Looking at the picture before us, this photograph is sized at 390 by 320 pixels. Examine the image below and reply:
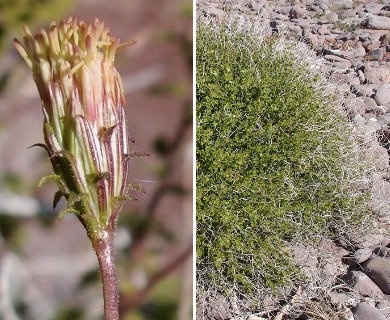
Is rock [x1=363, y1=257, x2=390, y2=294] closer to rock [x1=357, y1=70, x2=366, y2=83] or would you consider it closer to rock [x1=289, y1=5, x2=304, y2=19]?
rock [x1=357, y1=70, x2=366, y2=83]

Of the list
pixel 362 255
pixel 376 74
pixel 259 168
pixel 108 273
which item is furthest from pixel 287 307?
pixel 108 273

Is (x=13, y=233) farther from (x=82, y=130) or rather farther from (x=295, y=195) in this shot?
(x=295, y=195)

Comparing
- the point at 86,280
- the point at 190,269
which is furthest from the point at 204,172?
the point at 86,280

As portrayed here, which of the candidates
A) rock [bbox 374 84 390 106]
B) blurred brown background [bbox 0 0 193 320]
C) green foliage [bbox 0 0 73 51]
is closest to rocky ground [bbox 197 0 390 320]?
rock [bbox 374 84 390 106]

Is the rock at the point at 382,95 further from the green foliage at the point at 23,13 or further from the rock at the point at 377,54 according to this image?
the green foliage at the point at 23,13

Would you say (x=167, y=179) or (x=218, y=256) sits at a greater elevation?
(x=167, y=179)

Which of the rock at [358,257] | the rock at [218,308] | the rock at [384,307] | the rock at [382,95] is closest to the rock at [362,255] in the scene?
the rock at [358,257]
